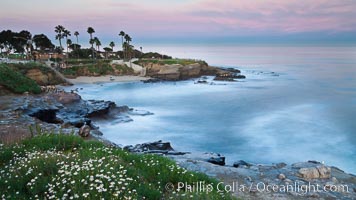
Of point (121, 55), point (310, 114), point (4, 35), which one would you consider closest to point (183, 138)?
point (310, 114)

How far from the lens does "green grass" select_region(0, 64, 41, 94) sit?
24.8 m

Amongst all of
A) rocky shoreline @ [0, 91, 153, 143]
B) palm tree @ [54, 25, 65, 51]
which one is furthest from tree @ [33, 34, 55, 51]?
rocky shoreline @ [0, 91, 153, 143]

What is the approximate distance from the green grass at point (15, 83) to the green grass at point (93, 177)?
1850 centimetres

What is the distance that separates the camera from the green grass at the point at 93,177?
18.2 feet

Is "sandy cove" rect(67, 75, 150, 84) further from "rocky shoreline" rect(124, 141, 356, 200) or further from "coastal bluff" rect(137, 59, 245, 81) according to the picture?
"rocky shoreline" rect(124, 141, 356, 200)

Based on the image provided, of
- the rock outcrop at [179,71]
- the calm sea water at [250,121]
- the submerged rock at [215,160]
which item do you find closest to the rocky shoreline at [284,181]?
the submerged rock at [215,160]

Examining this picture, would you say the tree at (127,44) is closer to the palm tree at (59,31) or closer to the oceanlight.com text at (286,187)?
the palm tree at (59,31)

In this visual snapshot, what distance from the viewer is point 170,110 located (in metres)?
37.6

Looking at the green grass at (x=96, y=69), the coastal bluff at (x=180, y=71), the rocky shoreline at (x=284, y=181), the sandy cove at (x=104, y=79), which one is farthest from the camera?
the coastal bluff at (x=180, y=71)

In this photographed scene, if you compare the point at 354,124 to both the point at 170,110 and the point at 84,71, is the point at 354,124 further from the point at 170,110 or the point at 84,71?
the point at 84,71

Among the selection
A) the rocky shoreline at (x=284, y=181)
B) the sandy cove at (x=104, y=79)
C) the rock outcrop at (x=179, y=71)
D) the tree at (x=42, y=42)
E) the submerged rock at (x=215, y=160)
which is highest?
the tree at (x=42, y=42)

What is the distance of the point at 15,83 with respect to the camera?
25766mm

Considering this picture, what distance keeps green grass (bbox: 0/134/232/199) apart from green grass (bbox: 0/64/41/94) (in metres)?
18.5

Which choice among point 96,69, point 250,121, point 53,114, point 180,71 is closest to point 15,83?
point 53,114
